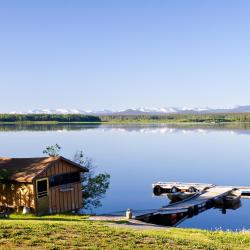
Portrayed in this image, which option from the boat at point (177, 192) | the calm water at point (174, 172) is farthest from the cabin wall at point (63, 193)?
the boat at point (177, 192)

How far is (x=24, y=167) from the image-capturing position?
111ft

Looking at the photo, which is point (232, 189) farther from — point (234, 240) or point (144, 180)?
point (234, 240)

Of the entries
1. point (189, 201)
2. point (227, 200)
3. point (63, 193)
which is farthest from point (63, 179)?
point (227, 200)

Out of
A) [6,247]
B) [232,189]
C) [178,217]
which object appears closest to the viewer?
[6,247]

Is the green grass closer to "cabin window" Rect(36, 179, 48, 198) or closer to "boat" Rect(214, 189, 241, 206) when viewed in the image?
"cabin window" Rect(36, 179, 48, 198)

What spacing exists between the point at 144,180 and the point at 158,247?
153 feet

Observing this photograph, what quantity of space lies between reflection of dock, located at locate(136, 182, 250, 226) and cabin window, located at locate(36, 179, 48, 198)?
696 centimetres

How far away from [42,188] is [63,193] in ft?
8.08

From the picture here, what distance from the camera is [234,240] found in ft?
65.6

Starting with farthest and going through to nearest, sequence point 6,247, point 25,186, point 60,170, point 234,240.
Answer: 1. point 60,170
2. point 25,186
3. point 234,240
4. point 6,247

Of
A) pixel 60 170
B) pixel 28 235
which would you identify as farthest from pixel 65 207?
pixel 28 235

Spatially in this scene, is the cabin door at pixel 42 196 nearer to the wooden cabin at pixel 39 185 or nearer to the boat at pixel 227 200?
the wooden cabin at pixel 39 185

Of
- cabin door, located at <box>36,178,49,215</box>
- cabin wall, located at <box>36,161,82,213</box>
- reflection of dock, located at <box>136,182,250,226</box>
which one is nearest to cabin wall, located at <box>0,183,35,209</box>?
cabin door, located at <box>36,178,49,215</box>

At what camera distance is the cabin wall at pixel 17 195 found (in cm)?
3194
